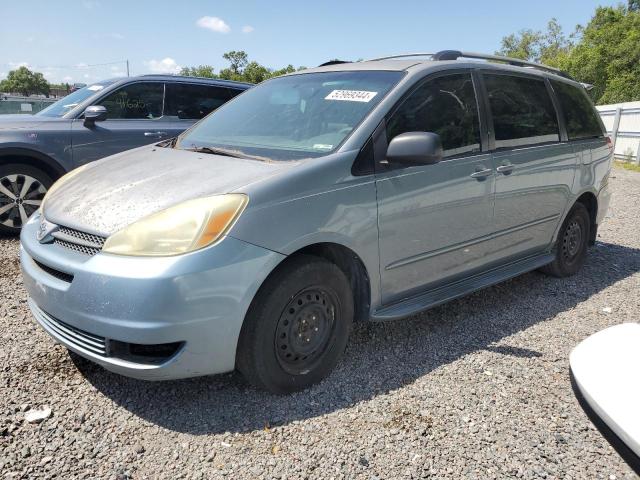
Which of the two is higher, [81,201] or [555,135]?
[555,135]

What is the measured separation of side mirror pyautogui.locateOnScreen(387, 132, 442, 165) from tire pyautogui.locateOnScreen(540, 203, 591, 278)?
230 cm

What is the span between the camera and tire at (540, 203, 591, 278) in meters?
4.62

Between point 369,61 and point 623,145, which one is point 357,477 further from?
point 623,145

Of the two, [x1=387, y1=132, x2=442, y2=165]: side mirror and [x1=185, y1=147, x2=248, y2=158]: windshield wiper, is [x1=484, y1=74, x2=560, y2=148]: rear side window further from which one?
[x1=185, y1=147, x2=248, y2=158]: windshield wiper

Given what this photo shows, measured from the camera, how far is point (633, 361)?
149 cm

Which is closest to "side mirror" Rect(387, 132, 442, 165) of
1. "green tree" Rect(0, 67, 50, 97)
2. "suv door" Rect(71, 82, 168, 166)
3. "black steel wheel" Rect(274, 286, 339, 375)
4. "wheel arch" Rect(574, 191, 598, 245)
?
"black steel wheel" Rect(274, 286, 339, 375)

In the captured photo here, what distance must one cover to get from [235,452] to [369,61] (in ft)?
9.07

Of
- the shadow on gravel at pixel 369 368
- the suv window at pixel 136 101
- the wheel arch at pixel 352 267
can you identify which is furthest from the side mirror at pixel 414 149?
the suv window at pixel 136 101

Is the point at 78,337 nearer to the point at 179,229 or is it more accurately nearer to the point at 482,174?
the point at 179,229

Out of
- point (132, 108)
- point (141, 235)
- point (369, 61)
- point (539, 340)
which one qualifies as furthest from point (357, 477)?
point (132, 108)

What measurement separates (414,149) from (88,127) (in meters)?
4.35

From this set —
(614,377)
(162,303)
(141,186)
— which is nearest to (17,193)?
(141,186)

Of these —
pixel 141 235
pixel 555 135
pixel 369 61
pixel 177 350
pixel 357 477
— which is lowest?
pixel 357 477

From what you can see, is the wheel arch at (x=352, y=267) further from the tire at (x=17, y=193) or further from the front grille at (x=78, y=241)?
the tire at (x=17, y=193)
